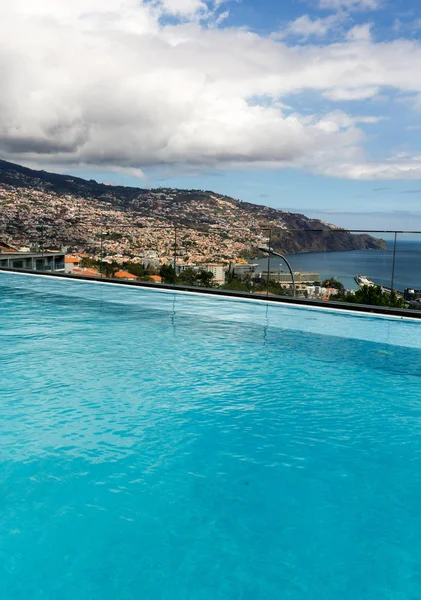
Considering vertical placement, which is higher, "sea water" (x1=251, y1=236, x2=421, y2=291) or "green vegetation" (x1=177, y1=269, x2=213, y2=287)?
"sea water" (x1=251, y1=236, x2=421, y2=291)

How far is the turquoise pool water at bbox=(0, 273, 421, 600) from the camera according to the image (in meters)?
2.14

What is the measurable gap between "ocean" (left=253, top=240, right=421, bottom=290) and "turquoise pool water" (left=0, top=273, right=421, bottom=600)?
2216 millimetres

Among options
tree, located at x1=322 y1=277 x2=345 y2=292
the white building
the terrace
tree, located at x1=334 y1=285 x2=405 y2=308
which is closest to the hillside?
the white building

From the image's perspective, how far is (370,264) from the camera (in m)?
8.38

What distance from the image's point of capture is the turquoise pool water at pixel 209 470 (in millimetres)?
2145

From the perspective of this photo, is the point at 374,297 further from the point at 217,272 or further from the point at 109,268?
the point at 109,268

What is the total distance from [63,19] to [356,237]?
12.1m

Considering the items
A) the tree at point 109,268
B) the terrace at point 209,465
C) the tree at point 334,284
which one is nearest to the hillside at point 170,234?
the tree at point 109,268

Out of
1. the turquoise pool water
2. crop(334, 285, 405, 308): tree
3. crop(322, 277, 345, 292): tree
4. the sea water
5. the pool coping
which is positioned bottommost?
the turquoise pool water

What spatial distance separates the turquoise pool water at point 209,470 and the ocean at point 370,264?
2.22 meters

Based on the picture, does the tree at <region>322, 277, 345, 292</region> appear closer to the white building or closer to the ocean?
the ocean

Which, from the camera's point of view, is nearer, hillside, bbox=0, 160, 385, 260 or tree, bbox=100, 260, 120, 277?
hillside, bbox=0, 160, 385, 260

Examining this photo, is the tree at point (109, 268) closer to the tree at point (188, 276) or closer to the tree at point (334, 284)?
the tree at point (188, 276)

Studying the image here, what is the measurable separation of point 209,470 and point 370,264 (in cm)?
619
